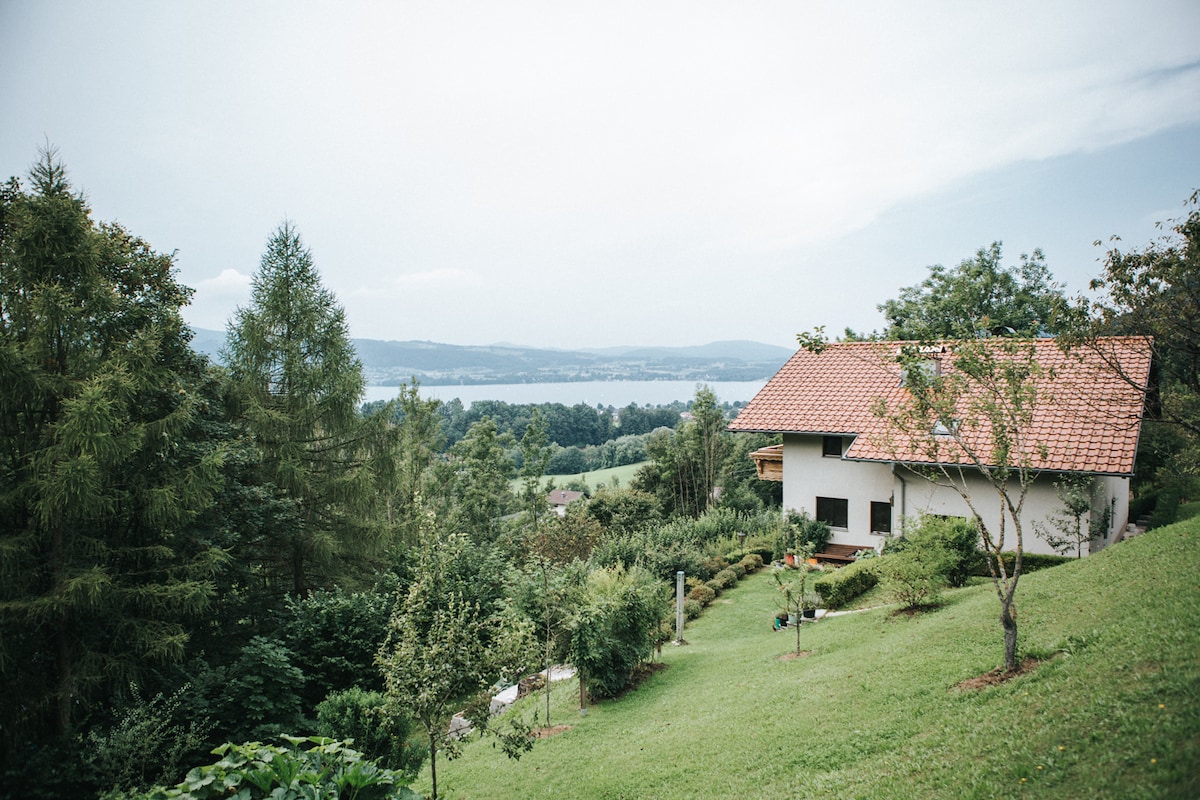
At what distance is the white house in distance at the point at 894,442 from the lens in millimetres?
15812

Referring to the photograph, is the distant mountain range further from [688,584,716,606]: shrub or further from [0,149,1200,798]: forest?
[688,584,716,606]: shrub

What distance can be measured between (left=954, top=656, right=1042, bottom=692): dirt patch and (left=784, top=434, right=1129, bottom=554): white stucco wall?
352 inches

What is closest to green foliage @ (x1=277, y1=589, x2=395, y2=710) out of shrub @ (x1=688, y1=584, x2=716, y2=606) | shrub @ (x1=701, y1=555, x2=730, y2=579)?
shrub @ (x1=688, y1=584, x2=716, y2=606)

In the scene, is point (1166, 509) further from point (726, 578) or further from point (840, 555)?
point (726, 578)

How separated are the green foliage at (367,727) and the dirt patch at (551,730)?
2243 mm

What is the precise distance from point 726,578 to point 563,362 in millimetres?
127928

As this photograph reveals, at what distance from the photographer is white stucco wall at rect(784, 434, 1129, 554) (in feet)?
54.3

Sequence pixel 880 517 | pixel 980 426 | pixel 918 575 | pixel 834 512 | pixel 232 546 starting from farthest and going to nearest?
pixel 834 512 < pixel 880 517 < pixel 232 546 < pixel 980 426 < pixel 918 575

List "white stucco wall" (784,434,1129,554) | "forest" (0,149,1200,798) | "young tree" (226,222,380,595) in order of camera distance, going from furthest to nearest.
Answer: "white stucco wall" (784,434,1129,554)
"young tree" (226,222,380,595)
"forest" (0,149,1200,798)

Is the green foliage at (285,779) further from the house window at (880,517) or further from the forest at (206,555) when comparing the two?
the house window at (880,517)

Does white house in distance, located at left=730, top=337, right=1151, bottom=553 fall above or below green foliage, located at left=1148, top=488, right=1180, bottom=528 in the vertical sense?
above

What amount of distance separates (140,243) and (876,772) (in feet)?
56.4

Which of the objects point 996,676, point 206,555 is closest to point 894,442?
point 996,676

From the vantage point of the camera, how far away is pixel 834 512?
2105 centimetres
